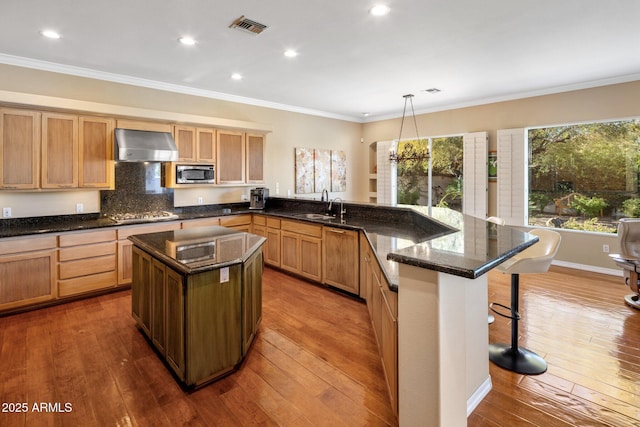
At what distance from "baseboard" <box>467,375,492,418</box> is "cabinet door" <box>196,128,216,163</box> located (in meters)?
4.51

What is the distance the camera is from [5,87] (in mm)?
3752

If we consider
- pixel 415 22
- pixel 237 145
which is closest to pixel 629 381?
pixel 415 22

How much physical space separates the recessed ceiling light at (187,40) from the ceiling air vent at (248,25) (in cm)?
56

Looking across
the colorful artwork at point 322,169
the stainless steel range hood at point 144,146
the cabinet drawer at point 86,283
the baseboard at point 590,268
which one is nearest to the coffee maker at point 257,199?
the stainless steel range hood at point 144,146

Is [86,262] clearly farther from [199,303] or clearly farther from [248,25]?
[248,25]

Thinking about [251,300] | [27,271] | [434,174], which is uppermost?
[434,174]

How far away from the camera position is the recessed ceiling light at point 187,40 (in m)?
3.33

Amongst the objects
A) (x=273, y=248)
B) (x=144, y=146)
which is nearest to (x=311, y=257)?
(x=273, y=248)

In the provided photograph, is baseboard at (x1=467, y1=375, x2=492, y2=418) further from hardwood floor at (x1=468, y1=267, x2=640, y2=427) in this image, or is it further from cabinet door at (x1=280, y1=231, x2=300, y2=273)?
cabinet door at (x1=280, y1=231, x2=300, y2=273)

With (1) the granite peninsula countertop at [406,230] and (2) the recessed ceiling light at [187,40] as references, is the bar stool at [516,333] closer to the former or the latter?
(1) the granite peninsula countertop at [406,230]

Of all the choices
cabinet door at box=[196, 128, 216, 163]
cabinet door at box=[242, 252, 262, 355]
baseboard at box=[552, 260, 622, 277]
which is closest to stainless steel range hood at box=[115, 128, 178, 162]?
cabinet door at box=[196, 128, 216, 163]

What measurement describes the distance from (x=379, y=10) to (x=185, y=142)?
3.31m

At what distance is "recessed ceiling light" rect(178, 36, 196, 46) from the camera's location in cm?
333

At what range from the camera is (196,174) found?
491 centimetres
